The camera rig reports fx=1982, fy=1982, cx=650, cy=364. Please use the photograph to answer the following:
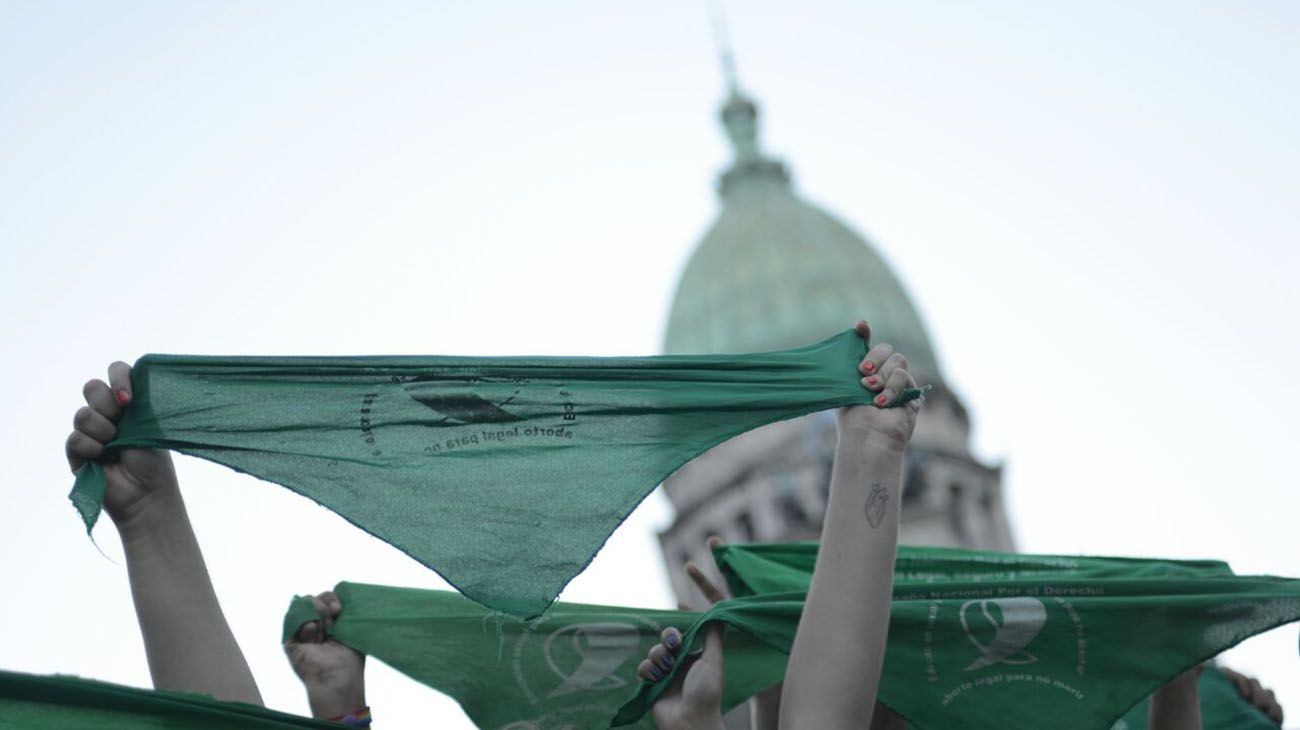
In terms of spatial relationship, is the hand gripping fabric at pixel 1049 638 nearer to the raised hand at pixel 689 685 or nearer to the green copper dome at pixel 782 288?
the raised hand at pixel 689 685

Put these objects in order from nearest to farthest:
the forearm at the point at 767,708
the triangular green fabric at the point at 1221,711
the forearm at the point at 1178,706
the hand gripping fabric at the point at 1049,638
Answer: the hand gripping fabric at the point at 1049,638
the forearm at the point at 1178,706
the forearm at the point at 767,708
the triangular green fabric at the point at 1221,711

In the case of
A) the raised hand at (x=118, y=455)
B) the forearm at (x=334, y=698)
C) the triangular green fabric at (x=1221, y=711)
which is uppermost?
the triangular green fabric at (x=1221, y=711)

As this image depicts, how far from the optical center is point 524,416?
7.11m

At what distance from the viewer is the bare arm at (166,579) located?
6.84m

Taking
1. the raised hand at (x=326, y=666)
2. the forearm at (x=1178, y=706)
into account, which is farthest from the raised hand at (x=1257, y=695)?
the raised hand at (x=326, y=666)

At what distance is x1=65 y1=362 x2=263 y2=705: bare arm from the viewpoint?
6840 mm

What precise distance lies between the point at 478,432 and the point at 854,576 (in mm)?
1419

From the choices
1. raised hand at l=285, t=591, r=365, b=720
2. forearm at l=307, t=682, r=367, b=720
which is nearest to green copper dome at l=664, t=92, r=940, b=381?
raised hand at l=285, t=591, r=365, b=720

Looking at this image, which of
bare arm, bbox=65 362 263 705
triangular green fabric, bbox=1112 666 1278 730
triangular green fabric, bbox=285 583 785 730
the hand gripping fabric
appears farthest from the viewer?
triangular green fabric, bbox=1112 666 1278 730

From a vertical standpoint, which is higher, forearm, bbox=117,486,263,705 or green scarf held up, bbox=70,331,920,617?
green scarf held up, bbox=70,331,920,617

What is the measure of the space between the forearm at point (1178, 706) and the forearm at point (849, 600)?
191 cm

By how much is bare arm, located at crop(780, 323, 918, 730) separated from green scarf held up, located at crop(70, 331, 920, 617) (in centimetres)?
13

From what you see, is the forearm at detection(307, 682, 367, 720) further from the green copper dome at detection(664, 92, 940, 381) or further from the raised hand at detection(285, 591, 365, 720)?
the green copper dome at detection(664, 92, 940, 381)

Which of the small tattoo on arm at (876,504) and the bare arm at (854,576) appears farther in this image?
the small tattoo on arm at (876,504)
